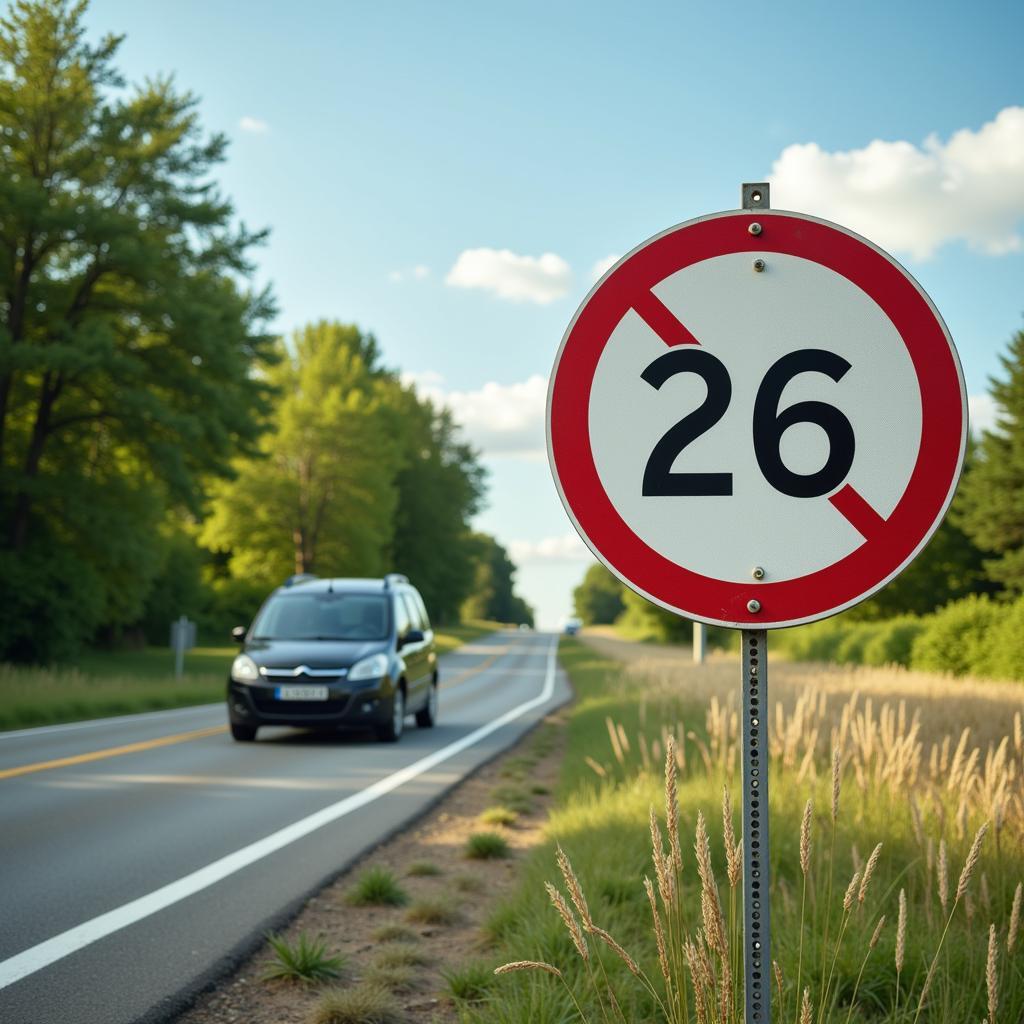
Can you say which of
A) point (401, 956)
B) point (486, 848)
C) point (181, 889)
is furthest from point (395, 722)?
point (401, 956)

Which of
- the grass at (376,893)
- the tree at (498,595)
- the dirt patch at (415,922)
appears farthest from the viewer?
the tree at (498,595)

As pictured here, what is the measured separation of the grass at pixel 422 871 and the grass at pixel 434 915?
1035mm

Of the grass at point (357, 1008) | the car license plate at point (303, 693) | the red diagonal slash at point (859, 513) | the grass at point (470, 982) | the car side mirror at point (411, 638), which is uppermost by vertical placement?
the red diagonal slash at point (859, 513)

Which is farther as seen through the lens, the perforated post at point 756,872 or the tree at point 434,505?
the tree at point 434,505

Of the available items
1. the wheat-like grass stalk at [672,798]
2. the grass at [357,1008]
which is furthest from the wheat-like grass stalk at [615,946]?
the grass at [357,1008]

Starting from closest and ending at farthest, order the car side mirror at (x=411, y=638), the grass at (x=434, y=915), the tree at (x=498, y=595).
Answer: the grass at (x=434, y=915) < the car side mirror at (x=411, y=638) < the tree at (x=498, y=595)

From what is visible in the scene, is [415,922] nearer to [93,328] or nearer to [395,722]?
[395,722]

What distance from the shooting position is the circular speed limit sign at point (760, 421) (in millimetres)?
2268

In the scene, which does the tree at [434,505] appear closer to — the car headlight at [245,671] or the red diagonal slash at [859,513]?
the car headlight at [245,671]

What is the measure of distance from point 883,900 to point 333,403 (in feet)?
157

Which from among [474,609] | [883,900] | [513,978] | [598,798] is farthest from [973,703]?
[474,609]

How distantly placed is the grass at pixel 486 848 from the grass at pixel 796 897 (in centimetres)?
38

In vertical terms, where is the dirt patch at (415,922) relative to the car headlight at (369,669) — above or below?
below

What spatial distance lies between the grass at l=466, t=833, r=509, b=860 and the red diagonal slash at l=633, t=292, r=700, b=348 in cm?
512
